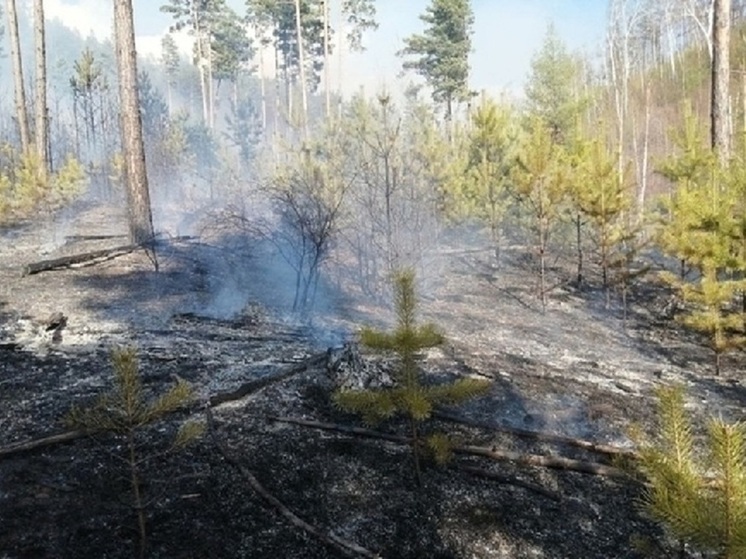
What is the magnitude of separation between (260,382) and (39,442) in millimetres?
1922

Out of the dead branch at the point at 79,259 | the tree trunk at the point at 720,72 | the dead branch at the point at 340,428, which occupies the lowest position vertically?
the dead branch at the point at 340,428

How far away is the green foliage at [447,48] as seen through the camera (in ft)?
99.7

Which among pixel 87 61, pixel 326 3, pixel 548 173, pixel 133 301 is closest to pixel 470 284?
pixel 548 173

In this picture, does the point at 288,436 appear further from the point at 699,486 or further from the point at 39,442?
the point at 699,486

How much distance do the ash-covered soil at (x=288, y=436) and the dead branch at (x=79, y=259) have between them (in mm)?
167

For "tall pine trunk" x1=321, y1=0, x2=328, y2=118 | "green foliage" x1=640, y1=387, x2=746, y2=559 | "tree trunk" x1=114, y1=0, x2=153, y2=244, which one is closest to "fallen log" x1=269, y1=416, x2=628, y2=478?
"green foliage" x1=640, y1=387, x2=746, y2=559

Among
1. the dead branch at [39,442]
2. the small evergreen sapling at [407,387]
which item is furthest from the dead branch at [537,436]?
the dead branch at [39,442]

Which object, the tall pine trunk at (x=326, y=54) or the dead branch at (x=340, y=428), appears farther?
the tall pine trunk at (x=326, y=54)

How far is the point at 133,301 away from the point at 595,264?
13.8 m

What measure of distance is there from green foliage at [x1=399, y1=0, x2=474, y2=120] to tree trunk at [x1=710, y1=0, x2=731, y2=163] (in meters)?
21.5

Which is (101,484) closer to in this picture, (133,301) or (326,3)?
Answer: (133,301)

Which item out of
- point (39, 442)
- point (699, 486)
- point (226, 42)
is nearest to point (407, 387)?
point (699, 486)

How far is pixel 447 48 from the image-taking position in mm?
30875

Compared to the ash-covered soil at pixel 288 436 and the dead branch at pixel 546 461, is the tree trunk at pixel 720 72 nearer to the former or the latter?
the ash-covered soil at pixel 288 436
